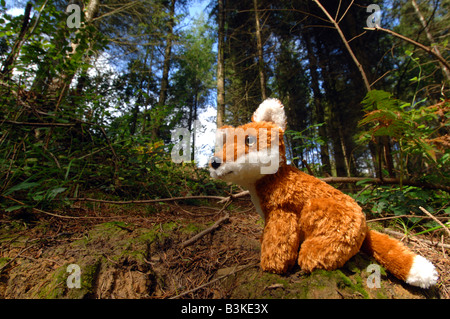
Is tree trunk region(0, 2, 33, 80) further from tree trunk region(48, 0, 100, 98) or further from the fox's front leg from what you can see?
the fox's front leg

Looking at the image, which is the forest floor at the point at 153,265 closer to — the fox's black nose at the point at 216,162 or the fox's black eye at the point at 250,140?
the fox's black nose at the point at 216,162

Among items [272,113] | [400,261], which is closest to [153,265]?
[272,113]

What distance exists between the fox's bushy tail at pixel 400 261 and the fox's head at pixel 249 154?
72 cm

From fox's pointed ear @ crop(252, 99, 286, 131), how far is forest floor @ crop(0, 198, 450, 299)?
985mm

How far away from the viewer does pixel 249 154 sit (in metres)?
1.23

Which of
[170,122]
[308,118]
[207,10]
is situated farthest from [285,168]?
[308,118]

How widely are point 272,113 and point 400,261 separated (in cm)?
113

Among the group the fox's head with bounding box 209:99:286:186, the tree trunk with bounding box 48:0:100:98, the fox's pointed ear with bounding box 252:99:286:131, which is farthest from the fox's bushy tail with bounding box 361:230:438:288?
the tree trunk with bounding box 48:0:100:98

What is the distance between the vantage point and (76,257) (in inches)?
53.6

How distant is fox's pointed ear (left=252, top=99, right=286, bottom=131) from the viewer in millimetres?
1390

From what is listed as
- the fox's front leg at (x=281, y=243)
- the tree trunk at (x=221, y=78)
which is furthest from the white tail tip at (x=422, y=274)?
the tree trunk at (x=221, y=78)

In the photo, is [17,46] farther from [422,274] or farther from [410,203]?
[410,203]

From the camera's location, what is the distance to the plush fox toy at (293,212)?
1.04m

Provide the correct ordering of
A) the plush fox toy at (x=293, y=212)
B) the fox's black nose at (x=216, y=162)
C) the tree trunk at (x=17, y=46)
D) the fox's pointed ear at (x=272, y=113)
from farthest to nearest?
1. the tree trunk at (x=17, y=46)
2. the fox's pointed ear at (x=272, y=113)
3. the fox's black nose at (x=216, y=162)
4. the plush fox toy at (x=293, y=212)
